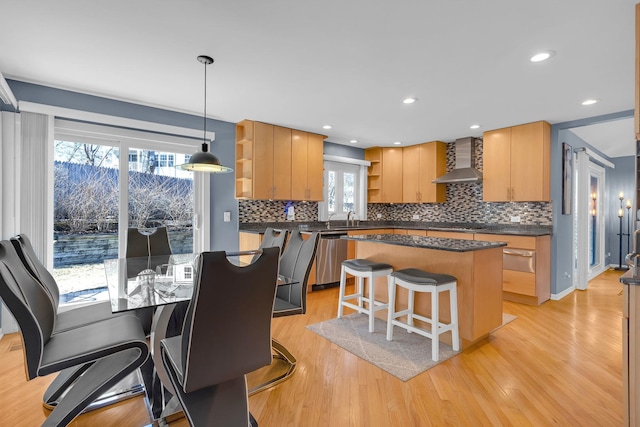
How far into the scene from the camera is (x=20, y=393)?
78.7 inches

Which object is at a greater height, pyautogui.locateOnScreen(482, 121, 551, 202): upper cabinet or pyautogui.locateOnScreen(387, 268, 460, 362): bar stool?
pyautogui.locateOnScreen(482, 121, 551, 202): upper cabinet

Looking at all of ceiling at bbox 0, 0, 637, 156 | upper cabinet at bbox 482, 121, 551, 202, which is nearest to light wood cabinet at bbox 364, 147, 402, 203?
upper cabinet at bbox 482, 121, 551, 202

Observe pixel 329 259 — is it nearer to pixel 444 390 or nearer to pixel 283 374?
pixel 283 374

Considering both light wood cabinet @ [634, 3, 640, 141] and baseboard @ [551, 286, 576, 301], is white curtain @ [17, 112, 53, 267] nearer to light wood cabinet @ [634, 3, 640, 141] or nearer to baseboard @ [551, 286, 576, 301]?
light wood cabinet @ [634, 3, 640, 141]

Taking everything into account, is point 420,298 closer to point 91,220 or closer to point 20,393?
point 20,393

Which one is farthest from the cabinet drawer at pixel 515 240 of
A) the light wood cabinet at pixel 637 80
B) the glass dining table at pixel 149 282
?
the glass dining table at pixel 149 282

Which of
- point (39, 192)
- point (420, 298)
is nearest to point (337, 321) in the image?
point (420, 298)

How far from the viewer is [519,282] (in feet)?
12.9

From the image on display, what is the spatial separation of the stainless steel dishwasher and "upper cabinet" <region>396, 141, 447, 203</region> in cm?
181

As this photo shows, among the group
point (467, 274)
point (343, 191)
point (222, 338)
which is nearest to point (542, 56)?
point (467, 274)

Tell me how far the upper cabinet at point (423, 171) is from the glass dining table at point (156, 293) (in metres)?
4.10

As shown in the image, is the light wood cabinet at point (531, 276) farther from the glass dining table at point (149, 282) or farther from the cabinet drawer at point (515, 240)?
the glass dining table at point (149, 282)

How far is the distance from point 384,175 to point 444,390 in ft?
14.4

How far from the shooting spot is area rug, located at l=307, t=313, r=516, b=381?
7.70 feet
